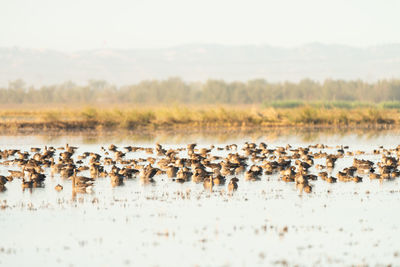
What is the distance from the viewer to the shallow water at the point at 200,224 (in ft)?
47.3

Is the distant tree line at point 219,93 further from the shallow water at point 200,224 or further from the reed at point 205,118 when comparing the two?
the shallow water at point 200,224

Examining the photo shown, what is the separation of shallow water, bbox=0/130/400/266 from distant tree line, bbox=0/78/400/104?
8769 cm

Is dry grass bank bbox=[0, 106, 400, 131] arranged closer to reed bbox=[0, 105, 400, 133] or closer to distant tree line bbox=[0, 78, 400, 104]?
reed bbox=[0, 105, 400, 133]

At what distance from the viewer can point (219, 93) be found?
125 metres

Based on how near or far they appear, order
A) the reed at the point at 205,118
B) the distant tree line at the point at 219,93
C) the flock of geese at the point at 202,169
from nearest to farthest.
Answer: the flock of geese at the point at 202,169, the reed at the point at 205,118, the distant tree line at the point at 219,93

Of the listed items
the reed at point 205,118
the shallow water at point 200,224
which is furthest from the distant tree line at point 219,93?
the shallow water at point 200,224

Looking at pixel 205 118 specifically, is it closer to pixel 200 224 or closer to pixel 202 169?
pixel 202 169

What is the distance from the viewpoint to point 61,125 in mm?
55281

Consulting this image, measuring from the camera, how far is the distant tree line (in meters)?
117

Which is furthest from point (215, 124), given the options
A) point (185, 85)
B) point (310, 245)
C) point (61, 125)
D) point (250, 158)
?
point (185, 85)

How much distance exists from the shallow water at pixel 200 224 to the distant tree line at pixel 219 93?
288 feet

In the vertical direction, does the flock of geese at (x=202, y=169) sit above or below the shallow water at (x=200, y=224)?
above

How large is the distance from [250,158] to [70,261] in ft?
65.3

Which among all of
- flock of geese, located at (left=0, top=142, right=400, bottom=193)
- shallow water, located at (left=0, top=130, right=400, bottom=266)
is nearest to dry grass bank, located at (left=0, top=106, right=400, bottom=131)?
flock of geese, located at (left=0, top=142, right=400, bottom=193)
